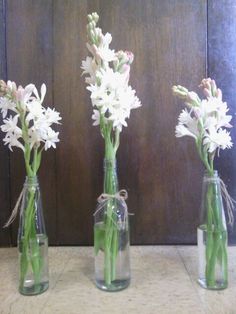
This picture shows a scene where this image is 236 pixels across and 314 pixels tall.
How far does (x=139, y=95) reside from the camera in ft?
2.83

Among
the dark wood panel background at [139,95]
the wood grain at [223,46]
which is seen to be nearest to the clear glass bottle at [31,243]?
the dark wood panel background at [139,95]

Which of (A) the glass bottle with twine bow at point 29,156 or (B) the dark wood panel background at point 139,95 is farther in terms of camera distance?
(B) the dark wood panel background at point 139,95

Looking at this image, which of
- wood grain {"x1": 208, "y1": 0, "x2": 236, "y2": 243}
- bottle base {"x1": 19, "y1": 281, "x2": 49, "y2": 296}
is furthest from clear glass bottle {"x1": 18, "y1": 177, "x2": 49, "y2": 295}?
wood grain {"x1": 208, "y1": 0, "x2": 236, "y2": 243}

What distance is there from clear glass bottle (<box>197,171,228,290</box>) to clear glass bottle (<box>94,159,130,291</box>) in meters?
0.16

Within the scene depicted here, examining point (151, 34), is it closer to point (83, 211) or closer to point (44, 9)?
point (44, 9)

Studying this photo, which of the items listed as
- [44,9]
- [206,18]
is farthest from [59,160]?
[206,18]

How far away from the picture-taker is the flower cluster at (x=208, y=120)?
618 millimetres

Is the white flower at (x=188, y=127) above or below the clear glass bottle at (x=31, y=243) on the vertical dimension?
above

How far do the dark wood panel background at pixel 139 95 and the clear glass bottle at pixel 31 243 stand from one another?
9.5 inches

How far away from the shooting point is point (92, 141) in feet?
2.86

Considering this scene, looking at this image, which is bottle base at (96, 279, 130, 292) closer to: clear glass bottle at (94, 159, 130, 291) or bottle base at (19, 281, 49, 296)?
clear glass bottle at (94, 159, 130, 291)

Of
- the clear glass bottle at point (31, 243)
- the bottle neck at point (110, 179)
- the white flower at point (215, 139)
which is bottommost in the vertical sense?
the clear glass bottle at point (31, 243)

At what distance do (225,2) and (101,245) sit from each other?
678 millimetres

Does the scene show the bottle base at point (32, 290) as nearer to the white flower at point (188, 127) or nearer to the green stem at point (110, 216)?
the green stem at point (110, 216)
